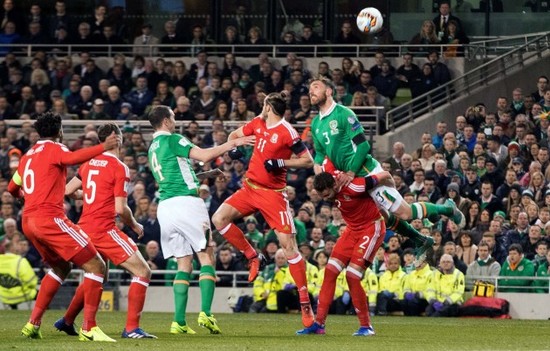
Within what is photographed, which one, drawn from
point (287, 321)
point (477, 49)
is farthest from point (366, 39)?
point (287, 321)

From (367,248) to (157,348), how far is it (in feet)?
10.6

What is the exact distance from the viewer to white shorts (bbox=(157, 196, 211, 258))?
1490 cm

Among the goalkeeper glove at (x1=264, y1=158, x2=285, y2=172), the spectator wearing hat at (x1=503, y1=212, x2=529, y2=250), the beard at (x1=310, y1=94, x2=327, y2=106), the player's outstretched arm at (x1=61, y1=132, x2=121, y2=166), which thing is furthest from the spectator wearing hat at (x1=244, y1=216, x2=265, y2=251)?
the player's outstretched arm at (x1=61, y1=132, x2=121, y2=166)

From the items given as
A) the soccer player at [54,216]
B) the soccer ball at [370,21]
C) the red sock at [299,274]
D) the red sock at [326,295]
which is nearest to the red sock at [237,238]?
the red sock at [299,274]

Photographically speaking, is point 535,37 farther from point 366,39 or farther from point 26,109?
point 26,109

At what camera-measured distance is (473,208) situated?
23078 mm

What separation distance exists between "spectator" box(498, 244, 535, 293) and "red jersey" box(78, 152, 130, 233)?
9.09 metres

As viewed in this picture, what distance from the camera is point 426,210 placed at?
52.7 ft

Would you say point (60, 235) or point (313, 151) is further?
point (313, 151)

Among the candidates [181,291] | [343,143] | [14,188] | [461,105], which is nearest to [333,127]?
[343,143]

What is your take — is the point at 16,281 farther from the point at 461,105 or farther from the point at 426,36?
the point at 426,36

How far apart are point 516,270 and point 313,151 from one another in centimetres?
505

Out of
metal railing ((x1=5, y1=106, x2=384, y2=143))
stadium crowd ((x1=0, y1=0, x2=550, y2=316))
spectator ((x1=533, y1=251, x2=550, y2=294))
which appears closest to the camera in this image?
spectator ((x1=533, y1=251, x2=550, y2=294))

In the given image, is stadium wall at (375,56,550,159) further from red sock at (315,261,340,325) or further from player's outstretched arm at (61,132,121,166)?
player's outstretched arm at (61,132,121,166)
